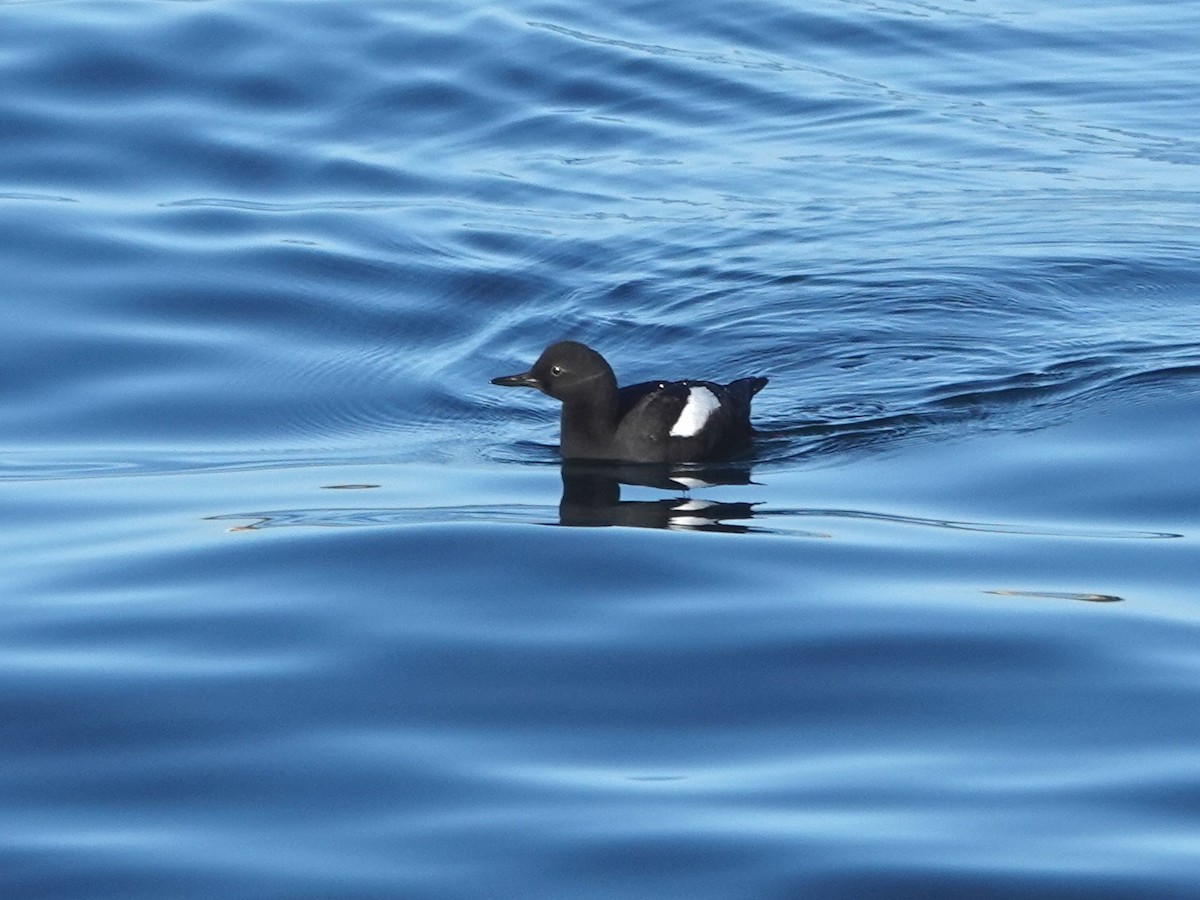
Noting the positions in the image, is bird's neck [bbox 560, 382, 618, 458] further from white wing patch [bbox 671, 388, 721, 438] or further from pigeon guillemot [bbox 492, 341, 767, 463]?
white wing patch [bbox 671, 388, 721, 438]

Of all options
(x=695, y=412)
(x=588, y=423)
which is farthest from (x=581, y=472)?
(x=695, y=412)

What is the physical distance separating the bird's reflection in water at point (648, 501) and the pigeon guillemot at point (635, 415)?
96 mm

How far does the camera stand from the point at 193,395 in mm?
11242

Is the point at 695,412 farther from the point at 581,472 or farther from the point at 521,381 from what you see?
the point at 521,381

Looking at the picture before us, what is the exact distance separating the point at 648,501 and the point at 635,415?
43.5 inches

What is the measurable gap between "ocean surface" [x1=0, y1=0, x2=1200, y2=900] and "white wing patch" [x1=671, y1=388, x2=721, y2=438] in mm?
240

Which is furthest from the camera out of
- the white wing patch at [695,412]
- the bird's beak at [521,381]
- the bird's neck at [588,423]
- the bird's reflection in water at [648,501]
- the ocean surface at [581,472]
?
the bird's beak at [521,381]

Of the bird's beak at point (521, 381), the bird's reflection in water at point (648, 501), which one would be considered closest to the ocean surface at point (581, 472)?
the bird's reflection in water at point (648, 501)

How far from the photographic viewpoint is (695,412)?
407 inches

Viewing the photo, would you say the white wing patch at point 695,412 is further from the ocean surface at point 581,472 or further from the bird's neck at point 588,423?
the bird's neck at point 588,423

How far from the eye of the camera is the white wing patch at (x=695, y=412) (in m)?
10.3

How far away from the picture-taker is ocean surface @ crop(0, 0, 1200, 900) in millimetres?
5152

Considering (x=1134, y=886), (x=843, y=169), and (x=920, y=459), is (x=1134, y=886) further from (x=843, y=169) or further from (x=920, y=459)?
(x=843, y=169)

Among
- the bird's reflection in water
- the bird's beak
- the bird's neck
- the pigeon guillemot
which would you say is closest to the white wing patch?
the pigeon guillemot
